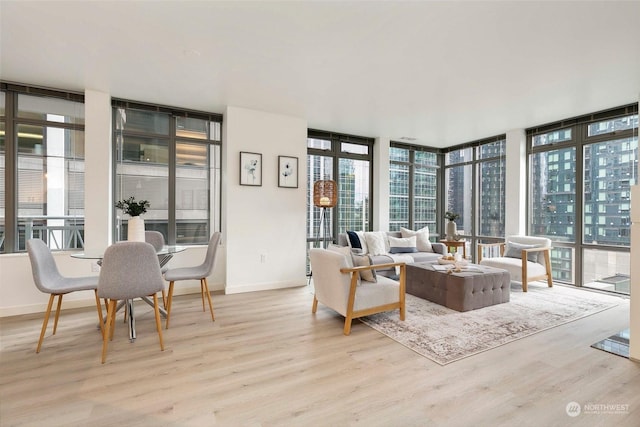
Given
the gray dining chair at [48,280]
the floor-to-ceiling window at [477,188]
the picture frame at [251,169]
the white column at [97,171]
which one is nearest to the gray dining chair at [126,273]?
the gray dining chair at [48,280]

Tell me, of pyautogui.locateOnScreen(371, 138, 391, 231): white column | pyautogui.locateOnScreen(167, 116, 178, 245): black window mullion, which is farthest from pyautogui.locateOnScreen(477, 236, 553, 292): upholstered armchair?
pyautogui.locateOnScreen(167, 116, 178, 245): black window mullion

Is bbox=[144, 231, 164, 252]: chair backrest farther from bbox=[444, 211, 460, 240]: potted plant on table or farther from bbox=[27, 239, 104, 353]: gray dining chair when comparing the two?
bbox=[444, 211, 460, 240]: potted plant on table

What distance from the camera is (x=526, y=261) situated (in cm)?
454

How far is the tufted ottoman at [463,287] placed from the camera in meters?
3.58

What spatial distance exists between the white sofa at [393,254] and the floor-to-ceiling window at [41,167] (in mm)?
3918

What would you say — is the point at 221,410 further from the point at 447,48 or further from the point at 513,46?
the point at 513,46

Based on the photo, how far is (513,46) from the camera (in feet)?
8.93

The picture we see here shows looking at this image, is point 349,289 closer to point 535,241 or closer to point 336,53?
point 336,53

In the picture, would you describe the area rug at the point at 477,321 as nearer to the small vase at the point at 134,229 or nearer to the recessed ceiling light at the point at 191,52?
the small vase at the point at 134,229

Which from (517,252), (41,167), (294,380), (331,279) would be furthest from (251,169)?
(517,252)

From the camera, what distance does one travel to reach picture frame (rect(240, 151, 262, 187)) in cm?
447

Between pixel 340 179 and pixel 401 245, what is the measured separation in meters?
1.73

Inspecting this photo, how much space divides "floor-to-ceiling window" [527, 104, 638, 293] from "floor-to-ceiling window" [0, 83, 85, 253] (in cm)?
714

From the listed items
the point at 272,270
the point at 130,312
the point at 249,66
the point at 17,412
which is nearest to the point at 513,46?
the point at 249,66
